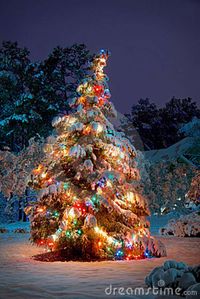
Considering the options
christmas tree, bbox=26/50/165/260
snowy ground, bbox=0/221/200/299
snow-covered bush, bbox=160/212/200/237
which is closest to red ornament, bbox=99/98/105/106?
christmas tree, bbox=26/50/165/260

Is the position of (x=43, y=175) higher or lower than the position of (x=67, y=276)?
higher

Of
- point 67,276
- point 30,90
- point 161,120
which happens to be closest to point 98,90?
point 67,276

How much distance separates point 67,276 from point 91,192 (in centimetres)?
335

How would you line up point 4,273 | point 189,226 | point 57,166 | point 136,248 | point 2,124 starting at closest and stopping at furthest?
point 4,273 < point 136,248 < point 57,166 < point 189,226 < point 2,124

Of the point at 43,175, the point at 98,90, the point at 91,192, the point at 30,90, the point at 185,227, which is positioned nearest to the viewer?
the point at 91,192

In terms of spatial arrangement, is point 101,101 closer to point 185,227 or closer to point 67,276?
point 67,276

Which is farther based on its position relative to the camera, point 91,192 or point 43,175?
point 43,175

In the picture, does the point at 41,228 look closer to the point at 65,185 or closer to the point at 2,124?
the point at 65,185

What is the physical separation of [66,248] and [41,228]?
0.88 m

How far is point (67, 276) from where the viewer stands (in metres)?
8.16

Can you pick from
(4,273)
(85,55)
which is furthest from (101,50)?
(85,55)

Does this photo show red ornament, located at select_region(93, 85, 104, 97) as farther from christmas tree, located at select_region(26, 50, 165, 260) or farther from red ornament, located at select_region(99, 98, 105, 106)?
red ornament, located at select_region(99, 98, 105, 106)

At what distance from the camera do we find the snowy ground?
21.8ft

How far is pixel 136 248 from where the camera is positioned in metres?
10.9
